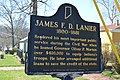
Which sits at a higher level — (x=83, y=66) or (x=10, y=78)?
(x=83, y=66)

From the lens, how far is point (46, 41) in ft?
17.4

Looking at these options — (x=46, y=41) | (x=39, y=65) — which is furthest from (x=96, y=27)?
(x=39, y=65)

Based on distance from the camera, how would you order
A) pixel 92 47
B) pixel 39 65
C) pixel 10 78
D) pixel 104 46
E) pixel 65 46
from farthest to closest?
pixel 104 46
pixel 10 78
pixel 92 47
pixel 65 46
pixel 39 65

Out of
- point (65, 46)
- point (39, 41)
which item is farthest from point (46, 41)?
point (65, 46)

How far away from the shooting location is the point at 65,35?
5594 millimetres

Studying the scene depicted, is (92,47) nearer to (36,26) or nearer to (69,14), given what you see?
(69,14)

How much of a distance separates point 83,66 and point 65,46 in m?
0.71

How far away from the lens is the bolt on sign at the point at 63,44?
5.20 m

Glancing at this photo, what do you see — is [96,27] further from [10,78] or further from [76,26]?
[10,78]

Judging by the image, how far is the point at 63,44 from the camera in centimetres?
550

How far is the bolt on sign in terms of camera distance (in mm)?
5195

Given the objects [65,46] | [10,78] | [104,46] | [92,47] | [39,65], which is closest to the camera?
[39,65]

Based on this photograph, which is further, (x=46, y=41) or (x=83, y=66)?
(x=83, y=66)

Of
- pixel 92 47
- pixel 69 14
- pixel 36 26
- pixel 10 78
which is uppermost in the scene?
pixel 69 14
